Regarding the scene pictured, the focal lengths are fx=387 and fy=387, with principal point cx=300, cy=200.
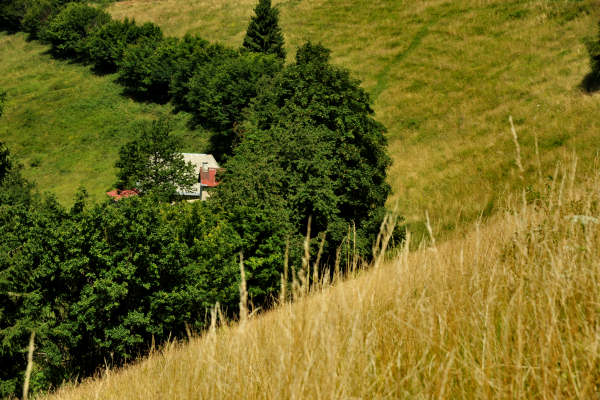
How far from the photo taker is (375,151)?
89.2ft

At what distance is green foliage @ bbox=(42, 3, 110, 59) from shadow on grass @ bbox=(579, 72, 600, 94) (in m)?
74.0

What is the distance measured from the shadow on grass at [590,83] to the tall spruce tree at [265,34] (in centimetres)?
4004

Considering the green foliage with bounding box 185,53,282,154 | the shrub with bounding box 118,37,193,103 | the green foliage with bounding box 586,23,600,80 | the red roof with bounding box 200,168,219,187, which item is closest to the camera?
the green foliage with bounding box 586,23,600,80

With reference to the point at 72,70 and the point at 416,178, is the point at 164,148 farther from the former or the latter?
the point at 72,70

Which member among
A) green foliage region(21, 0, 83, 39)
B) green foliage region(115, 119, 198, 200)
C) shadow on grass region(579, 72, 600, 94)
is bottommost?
green foliage region(115, 119, 198, 200)

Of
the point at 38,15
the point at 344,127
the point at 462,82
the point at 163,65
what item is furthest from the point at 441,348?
the point at 38,15

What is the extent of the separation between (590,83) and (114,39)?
6927 cm

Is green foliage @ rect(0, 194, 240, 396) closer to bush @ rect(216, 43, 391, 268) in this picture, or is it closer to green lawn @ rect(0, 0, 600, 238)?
bush @ rect(216, 43, 391, 268)

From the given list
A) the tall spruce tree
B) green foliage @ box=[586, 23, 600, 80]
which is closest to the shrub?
the tall spruce tree

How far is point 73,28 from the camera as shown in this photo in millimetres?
71688

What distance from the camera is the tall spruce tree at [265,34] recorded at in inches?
2287

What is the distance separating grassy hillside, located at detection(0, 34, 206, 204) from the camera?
157 feet

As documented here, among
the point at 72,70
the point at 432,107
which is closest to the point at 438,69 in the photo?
the point at 432,107

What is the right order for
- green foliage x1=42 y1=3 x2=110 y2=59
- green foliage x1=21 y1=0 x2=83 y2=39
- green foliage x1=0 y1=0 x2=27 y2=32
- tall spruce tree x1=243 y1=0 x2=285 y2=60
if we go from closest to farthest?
tall spruce tree x1=243 y1=0 x2=285 y2=60, green foliage x1=42 y1=3 x2=110 y2=59, green foliage x1=21 y1=0 x2=83 y2=39, green foliage x1=0 y1=0 x2=27 y2=32
